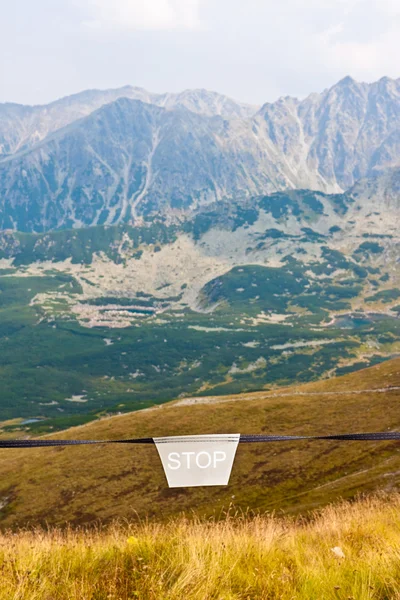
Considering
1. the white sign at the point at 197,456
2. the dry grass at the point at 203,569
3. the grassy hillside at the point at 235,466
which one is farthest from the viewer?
the grassy hillside at the point at 235,466

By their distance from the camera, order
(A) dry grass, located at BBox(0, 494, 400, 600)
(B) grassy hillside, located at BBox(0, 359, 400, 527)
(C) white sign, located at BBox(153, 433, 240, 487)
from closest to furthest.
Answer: (A) dry grass, located at BBox(0, 494, 400, 600)
(C) white sign, located at BBox(153, 433, 240, 487)
(B) grassy hillside, located at BBox(0, 359, 400, 527)

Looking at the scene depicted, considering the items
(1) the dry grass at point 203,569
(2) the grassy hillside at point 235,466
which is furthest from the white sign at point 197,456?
(2) the grassy hillside at point 235,466

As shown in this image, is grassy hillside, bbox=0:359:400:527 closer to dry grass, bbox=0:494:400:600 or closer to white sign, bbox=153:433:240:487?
dry grass, bbox=0:494:400:600

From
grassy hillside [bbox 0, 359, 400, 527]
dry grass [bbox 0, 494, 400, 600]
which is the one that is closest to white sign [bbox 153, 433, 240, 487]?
dry grass [bbox 0, 494, 400, 600]

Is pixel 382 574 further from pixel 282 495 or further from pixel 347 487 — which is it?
pixel 282 495

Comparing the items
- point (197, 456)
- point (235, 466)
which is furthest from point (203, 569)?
point (235, 466)

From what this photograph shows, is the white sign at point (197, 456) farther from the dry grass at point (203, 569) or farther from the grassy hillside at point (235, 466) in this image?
the grassy hillside at point (235, 466)

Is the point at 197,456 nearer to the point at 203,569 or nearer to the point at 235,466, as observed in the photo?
the point at 203,569
